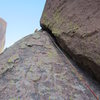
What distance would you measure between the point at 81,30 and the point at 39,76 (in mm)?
→ 850

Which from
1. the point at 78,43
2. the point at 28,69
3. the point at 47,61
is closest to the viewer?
the point at 78,43

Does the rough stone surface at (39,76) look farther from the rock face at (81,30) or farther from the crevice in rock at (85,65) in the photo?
the rock face at (81,30)

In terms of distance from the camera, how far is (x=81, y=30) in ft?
5.80

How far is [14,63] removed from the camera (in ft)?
6.55

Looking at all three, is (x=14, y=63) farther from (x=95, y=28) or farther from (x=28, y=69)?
(x=95, y=28)

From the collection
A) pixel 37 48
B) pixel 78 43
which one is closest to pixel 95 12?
pixel 78 43

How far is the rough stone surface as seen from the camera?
5.06ft

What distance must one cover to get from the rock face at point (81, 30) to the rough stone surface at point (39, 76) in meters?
0.23

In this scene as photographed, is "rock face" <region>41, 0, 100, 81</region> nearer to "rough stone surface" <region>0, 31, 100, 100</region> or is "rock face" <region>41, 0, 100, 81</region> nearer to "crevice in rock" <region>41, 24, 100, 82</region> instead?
"crevice in rock" <region>41, 24, 100, 82</region>

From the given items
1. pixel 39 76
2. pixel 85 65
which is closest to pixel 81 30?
pixel 85 65

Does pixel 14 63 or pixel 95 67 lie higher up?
pixel 14 63

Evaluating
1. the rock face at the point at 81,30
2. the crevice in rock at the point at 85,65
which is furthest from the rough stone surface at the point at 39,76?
the rock face at the point at 81,30

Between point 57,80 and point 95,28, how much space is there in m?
0.83

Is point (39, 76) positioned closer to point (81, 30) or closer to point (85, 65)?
point (85, 65)
